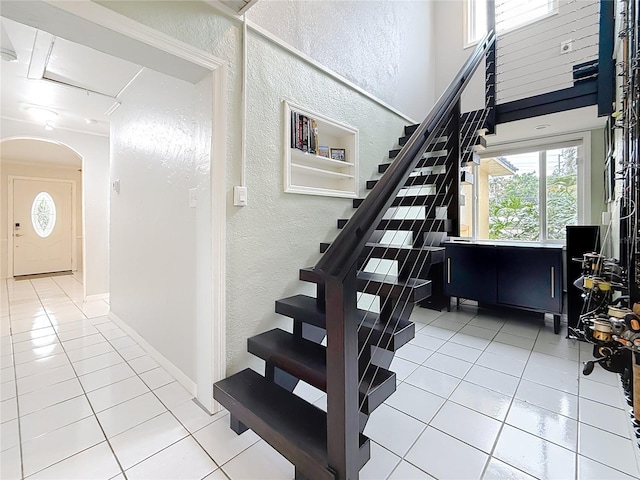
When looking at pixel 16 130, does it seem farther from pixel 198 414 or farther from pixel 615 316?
pixel 615 316

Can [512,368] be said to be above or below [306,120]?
below

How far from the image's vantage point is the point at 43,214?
6344 mm

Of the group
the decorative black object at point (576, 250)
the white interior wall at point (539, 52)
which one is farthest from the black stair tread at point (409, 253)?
the white interior wall at point (539, 52)

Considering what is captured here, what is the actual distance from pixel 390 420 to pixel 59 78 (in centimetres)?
408

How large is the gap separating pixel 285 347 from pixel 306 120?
1.80 meters

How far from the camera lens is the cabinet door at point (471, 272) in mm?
3346

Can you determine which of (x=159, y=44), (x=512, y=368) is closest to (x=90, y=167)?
(x=159, y=44)

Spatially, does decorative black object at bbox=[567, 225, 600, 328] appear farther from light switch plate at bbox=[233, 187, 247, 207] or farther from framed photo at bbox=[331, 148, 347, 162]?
light switch plate at bbox=[233, 187, 247, 207]

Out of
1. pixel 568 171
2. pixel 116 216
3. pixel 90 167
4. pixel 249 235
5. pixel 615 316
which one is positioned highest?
pixel 90 167

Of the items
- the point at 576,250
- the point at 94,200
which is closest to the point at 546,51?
the point at 576,250

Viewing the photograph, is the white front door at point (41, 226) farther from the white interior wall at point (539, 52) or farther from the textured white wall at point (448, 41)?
the white interior wall at point (539, 52)

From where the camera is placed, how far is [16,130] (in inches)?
153

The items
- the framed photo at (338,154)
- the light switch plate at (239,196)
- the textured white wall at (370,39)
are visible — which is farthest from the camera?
the framed photo at (338,154)

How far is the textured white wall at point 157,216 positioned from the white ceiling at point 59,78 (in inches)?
7.3
